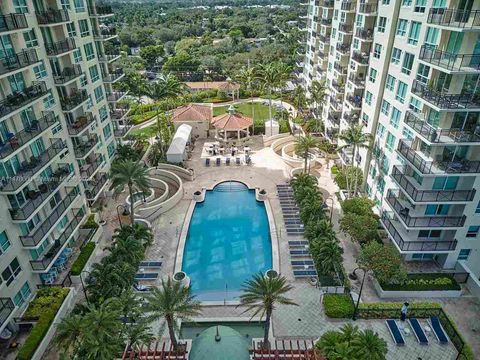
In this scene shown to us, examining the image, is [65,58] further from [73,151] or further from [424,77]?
[424,77]

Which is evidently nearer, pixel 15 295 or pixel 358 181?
pixel 15 295

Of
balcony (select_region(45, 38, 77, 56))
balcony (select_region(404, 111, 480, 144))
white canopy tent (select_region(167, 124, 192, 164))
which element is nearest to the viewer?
balcony (select_region(404, 111, 480, 144))

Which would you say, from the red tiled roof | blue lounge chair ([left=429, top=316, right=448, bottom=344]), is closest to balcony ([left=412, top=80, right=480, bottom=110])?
blue lounge chair ([left=429, top=316, right=448, bottom=344])

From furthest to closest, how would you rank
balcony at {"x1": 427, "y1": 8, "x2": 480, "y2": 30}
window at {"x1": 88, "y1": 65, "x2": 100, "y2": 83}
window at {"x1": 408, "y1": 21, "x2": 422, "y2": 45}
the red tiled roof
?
the red tiled roof, window at {"x1": 88, "y1": 65, "x2": 100, "y2": 83}, window at {"x1": 408, "y1": 21, "x2": 422, "y2": 45}, balcony at {"x1": 427, "y1": 8, "x2": 480, "y2": 30}

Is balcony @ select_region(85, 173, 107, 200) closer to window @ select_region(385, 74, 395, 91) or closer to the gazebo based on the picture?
the gazebo

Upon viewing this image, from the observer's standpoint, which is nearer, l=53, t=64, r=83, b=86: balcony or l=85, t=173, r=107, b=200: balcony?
l=53, t=64, r=83, b=86: balcony

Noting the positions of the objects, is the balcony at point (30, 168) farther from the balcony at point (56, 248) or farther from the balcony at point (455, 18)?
the balcony at point (455, 18)

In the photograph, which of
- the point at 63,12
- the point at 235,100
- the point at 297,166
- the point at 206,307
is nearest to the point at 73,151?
the point at 63,12
